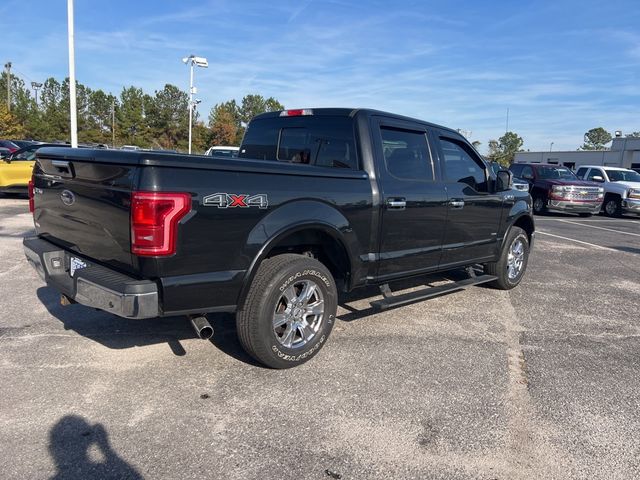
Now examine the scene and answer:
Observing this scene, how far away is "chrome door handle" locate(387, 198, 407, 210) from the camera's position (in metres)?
4.26

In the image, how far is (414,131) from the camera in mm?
4785

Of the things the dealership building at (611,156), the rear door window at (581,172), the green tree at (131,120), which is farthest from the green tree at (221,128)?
the rear door window at (581,172)

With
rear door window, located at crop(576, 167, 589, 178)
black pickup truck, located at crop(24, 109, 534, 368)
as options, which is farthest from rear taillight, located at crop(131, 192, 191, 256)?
rear door window, located at crop(576, 167, 589, 178)

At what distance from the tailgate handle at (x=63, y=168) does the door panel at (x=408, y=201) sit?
2357mm

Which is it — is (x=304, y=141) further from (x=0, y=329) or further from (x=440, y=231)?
(x=0, y=329)

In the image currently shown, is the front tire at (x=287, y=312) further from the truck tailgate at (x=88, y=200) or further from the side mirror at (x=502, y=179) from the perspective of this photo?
the side mirror at (x=502, y=179)

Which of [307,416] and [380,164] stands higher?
[380,164]

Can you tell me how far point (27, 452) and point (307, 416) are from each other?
152 centimetres

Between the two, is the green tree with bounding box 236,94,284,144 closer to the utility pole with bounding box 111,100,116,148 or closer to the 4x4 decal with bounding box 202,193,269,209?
the utility pole with bounding box 111,100,116,148

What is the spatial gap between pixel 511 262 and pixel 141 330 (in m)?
4.42

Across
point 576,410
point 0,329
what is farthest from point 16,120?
point 576,410

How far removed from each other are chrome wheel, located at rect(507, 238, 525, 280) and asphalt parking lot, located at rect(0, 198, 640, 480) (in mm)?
1020

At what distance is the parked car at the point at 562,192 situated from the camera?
53.4 ft

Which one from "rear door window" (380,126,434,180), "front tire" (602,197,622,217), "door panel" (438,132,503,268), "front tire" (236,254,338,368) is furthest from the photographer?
"front tire" (602,197,622,217)
